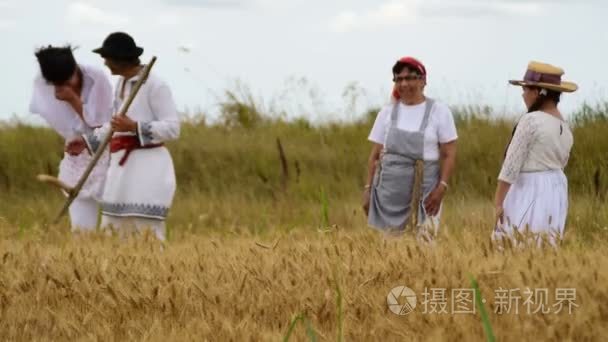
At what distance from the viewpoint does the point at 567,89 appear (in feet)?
23.4

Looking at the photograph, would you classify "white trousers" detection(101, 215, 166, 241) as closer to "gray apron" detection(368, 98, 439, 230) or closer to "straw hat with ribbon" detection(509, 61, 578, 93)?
"gray apron" detection(368, 98, 439, 230)

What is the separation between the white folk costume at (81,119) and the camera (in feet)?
27.7

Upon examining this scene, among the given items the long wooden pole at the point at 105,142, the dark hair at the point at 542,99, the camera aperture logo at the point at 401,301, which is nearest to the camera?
the camera aperture logo at the point at 401,301

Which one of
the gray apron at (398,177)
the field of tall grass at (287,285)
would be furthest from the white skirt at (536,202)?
the gray apron at (398,177)

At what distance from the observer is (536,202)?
736 cm

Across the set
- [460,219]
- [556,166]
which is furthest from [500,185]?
[460,219]

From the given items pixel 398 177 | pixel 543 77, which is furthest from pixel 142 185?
pixel 543 77

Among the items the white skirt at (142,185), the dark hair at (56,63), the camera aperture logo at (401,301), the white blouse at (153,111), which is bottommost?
the white skirt at (142,185)

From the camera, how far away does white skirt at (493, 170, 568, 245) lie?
24.1ft

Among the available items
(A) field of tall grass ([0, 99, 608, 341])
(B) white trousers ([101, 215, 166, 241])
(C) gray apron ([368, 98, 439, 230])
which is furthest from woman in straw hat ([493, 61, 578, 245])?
(B) white trousers ([101, 215, 166, 241])

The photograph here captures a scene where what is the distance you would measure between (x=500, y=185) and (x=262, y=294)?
214 cm

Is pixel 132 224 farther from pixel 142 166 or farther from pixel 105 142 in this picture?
pixel 105 142

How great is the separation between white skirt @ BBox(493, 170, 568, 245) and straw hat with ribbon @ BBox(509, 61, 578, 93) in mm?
474

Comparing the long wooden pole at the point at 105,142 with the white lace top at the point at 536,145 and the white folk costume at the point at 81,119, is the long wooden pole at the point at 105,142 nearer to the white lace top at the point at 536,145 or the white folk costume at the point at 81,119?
the white folk costume at the point at 81,119
